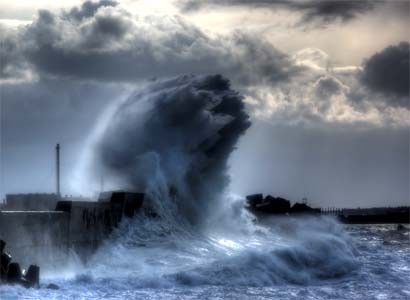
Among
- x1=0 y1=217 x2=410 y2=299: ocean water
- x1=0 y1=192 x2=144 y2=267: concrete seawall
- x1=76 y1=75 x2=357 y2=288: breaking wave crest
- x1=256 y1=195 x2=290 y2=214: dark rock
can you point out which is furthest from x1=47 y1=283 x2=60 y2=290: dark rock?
x1=256 y1=195 x2=290 y2=214: dark rock

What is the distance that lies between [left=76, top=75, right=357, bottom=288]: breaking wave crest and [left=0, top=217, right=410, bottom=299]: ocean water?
41mm

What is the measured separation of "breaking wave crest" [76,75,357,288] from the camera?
59.8ft

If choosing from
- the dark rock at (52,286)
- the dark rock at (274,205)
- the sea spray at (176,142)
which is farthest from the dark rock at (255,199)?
the dark rock at (52,286)

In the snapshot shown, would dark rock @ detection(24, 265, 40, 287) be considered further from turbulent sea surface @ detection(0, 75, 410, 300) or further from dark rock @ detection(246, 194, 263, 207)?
dark rock @ detection(246, 194, 263, 207)

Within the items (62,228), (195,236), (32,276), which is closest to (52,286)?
(32,276)

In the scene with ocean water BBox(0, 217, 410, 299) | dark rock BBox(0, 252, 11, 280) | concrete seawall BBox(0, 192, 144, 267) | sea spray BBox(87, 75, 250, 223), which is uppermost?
sea spray BBox(87, 75, 250, 223)

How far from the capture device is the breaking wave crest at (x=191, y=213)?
59.8 feet

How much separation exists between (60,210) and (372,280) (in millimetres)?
7107

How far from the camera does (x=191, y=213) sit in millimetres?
25188

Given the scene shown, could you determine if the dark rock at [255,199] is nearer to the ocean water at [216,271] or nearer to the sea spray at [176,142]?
the sea spray at [176,142]

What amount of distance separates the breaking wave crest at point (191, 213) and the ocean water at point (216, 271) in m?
0.04

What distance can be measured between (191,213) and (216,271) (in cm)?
754

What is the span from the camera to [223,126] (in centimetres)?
2733

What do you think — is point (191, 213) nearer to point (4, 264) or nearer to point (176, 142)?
point (176, 142)
